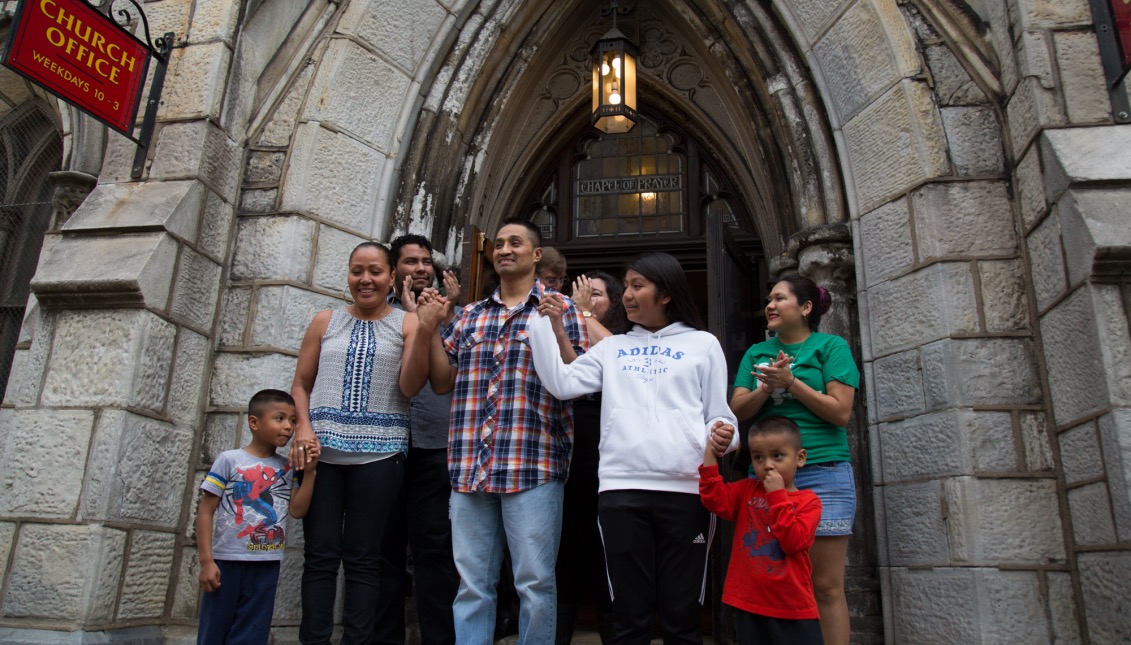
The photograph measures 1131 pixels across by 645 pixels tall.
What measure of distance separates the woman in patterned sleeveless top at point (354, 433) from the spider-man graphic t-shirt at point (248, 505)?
205 mm

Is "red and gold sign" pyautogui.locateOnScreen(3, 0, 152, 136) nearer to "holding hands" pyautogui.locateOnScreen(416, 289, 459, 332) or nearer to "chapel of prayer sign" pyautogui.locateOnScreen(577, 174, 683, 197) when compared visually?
"holding hands" pyautogui.locateOnScreen(416, 289, 459, 332)

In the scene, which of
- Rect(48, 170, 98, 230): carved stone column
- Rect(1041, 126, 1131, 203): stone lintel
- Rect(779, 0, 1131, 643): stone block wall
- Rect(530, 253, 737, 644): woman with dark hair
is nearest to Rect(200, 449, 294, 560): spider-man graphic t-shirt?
Rect(530, 253, 737, 644): woman with dark hair

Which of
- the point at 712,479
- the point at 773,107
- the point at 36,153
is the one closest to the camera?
the point at 712,479

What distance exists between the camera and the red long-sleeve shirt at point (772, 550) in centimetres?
250

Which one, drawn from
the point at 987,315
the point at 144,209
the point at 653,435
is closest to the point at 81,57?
the point at 144,209

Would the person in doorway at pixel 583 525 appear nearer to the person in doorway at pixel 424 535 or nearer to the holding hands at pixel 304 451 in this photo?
the person in doorway at pixel 424 535

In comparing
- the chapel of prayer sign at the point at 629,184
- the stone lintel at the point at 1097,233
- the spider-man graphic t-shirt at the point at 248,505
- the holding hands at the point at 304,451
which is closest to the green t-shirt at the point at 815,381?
the stone lintel at the point at 1097,233

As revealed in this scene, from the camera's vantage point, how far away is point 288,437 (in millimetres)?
3246

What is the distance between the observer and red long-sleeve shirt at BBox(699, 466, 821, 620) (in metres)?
2.50

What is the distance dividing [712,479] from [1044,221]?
2123 millimetres

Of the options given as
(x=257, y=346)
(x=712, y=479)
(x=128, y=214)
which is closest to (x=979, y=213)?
(x=712, y=479)

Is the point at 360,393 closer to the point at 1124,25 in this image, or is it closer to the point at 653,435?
the point at 653,435

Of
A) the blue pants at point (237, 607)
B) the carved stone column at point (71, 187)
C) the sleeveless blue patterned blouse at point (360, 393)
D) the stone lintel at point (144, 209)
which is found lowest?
the blue pants at point (237, 607)

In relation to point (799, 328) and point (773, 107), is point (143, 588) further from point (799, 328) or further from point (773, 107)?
point (773, 107)
